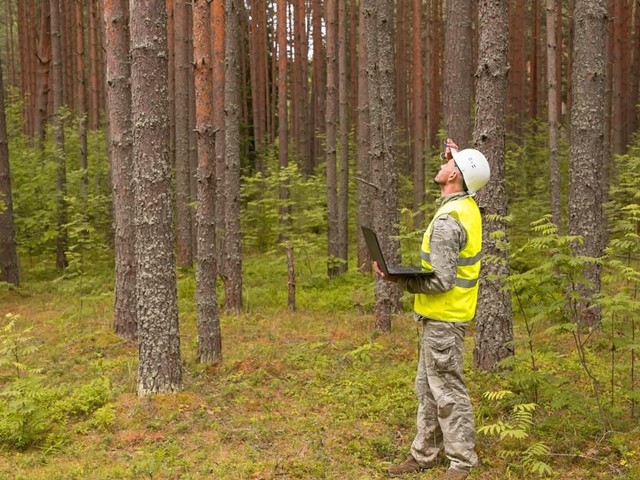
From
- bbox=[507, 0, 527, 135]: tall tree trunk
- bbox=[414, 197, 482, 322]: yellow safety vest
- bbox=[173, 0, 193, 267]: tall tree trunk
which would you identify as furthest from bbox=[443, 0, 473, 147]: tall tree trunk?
bbox=[507, 0, 527, 135]: tall tree trunk

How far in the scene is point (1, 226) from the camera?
48.4 ft

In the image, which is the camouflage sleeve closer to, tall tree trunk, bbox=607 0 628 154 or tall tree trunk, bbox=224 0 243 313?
tall tree trunk, bbox=224 0 243 313

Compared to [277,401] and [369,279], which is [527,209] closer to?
[369,279]

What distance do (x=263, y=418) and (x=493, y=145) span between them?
3.79 metres

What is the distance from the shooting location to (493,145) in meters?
7.18

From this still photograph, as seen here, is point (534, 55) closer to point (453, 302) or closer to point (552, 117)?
point (552, 117)

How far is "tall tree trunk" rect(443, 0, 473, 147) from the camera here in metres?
10.3

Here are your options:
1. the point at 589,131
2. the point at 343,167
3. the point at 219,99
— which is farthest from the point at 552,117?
the point at 219,99

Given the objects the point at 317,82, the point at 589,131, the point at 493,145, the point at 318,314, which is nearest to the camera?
the point at 493,145

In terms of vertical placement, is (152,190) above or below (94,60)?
below

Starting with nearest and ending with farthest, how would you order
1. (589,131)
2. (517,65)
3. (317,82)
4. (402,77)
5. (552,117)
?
(589,131) < (552,117) < (517,65) < (317,82) < (402,77)

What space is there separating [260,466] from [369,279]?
9.27 m

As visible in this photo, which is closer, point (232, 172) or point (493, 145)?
point (493, 145)

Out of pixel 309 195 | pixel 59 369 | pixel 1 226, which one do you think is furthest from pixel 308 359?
pixel 309 195
